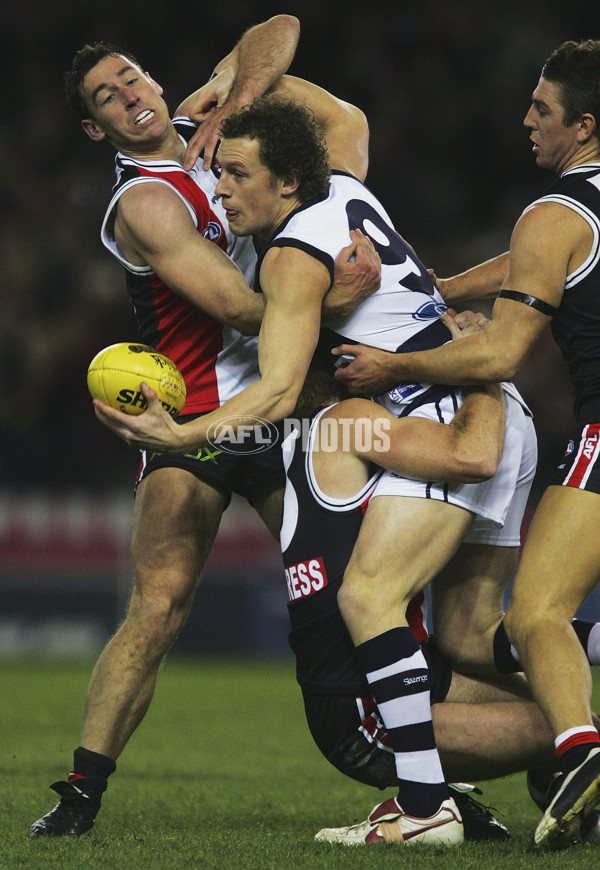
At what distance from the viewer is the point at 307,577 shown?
3830mm

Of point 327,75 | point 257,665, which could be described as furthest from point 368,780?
point 327,75

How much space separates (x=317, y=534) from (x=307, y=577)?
0.15 m

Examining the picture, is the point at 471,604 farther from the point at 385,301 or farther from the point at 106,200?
the point at 106,200

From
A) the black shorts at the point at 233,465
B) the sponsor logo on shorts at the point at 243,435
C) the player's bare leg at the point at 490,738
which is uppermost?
the sponsor logo on shorts at the point at 243,435

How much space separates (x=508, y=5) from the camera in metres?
13.4

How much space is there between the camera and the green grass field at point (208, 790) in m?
3.21

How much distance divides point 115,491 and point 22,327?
2.21 metres

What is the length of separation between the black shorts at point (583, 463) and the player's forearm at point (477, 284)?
3.67 ft

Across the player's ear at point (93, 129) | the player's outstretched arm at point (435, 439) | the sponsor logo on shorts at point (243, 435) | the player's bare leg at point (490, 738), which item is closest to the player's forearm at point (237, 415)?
the sponsor logo on shorts at point (243, 435)

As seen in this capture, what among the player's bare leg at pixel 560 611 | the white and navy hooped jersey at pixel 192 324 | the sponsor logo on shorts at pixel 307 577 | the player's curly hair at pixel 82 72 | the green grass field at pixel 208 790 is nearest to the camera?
the green grass field at pixel 208 790

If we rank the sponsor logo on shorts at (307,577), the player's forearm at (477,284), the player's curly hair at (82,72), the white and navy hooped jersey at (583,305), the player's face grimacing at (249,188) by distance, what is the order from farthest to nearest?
the player's forearm at (477,284)
the player's curly hair at (82,72)
the player's face grimacing at (249,188)
the sponsor logo on shorts at (307,577)
the white and navy hooped jersey at (583,305)

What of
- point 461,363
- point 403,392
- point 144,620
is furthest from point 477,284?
point 144,620

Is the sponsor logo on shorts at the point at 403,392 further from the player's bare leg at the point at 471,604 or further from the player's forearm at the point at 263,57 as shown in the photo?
the player's forearm at the point at 263,57

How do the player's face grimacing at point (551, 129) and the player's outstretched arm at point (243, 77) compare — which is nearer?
the player's face grimacing at point (551, 129)
